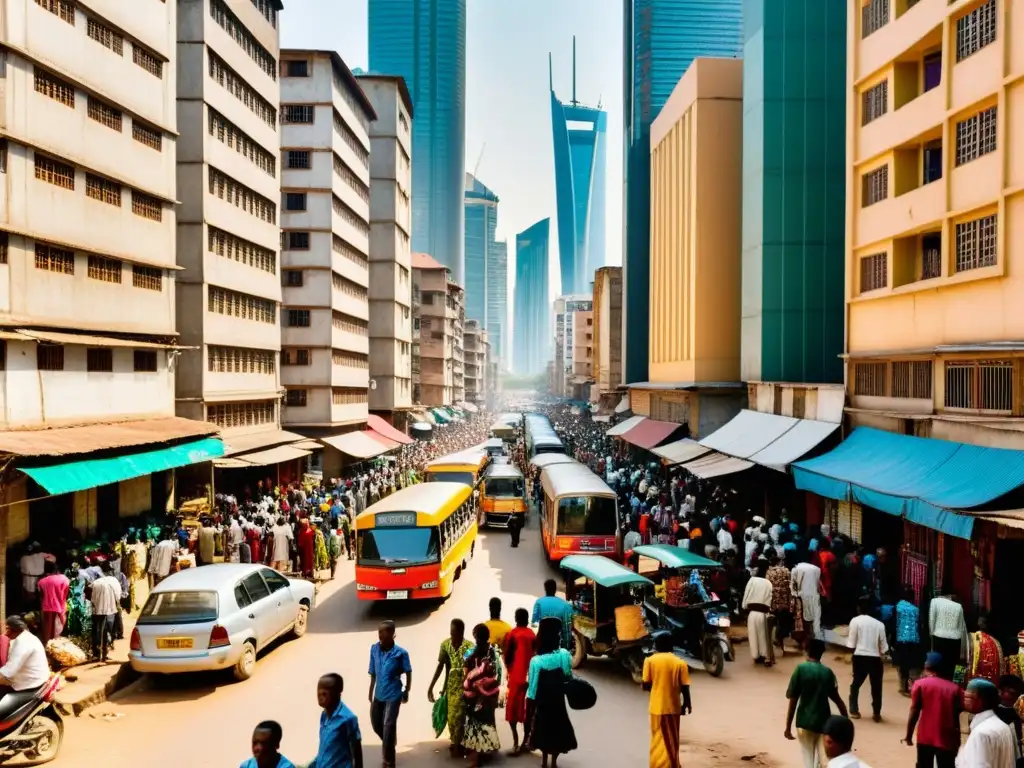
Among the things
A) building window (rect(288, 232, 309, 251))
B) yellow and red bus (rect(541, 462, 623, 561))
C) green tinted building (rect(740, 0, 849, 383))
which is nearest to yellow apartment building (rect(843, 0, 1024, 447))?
yellow and red bus (rect(541, 462, 623, 561))

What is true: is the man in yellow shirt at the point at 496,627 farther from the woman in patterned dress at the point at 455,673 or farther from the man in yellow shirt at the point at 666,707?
the man in yellow shirt at the point at 666,707

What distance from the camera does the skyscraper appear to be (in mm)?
66125

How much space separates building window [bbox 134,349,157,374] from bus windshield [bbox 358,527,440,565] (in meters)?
10.4

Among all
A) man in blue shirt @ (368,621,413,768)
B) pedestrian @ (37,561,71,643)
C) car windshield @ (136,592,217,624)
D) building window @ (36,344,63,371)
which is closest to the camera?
man in blue shirt @ (368,621,413,768)

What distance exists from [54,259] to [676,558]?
51.1 feet

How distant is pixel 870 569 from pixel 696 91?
2834 centimetres

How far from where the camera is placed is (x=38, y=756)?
988cm

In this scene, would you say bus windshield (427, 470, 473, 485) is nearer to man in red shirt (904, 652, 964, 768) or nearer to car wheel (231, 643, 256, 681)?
car wheel (231, 643, 256, 681)

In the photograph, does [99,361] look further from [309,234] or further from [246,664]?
[309,234]

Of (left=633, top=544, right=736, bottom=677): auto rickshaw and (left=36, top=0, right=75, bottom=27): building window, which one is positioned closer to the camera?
(left=633, top=544, right=736, bottom=677): auto rickshaw

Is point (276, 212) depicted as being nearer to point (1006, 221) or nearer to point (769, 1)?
point (769, 1)

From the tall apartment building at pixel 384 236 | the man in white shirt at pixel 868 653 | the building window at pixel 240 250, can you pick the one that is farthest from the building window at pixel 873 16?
the tall apartment building at pixel 384 236

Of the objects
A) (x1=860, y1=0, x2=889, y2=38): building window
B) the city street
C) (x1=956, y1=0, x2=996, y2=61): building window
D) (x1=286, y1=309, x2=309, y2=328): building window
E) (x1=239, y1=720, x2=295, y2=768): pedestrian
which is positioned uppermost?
(x1=860, y1=0, x2=889, y2=38): building window

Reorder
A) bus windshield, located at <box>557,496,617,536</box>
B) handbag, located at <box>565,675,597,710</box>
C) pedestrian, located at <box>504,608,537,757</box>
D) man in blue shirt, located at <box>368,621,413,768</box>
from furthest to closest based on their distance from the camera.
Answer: bus windshield, located at <box>557,496,617,536</box>
pedestrian, located at <box>504,608,537,757</box>
man in blue shirt, located at <box>368,621,413,768</box>
handbag, located at <box>565,675,597,710</box>
